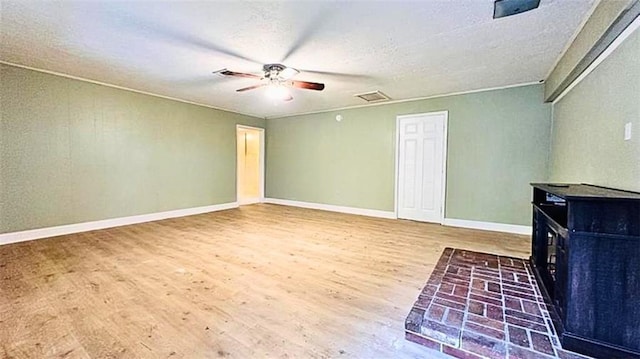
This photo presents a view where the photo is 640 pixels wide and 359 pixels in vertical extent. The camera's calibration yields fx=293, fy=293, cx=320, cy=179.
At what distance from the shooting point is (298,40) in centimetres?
302

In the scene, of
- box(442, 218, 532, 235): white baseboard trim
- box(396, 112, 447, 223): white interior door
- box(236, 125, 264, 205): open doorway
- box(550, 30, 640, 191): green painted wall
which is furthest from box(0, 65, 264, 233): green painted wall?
box(550, 30, 640, 191): green painted wall

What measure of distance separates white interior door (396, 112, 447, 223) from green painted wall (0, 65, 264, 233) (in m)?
4.16

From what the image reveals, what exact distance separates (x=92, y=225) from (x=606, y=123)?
6.68 m

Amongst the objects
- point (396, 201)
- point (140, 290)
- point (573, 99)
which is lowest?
point (140, 290)

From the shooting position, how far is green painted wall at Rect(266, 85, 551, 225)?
4.66 metres

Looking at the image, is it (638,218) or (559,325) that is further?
(559,325)

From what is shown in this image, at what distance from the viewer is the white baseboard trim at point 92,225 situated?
4.05 m

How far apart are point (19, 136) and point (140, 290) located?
3.32 m

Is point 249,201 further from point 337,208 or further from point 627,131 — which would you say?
point 627,131

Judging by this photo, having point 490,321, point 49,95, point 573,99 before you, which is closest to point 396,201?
point 573,99

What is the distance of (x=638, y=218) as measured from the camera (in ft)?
5.22

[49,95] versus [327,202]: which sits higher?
[49,95]

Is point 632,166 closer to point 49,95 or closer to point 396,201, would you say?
point 396,201

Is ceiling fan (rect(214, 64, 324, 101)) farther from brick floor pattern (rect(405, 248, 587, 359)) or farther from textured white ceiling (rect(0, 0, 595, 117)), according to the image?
brick floor pattern (rect(405, 248, 587, 359))
